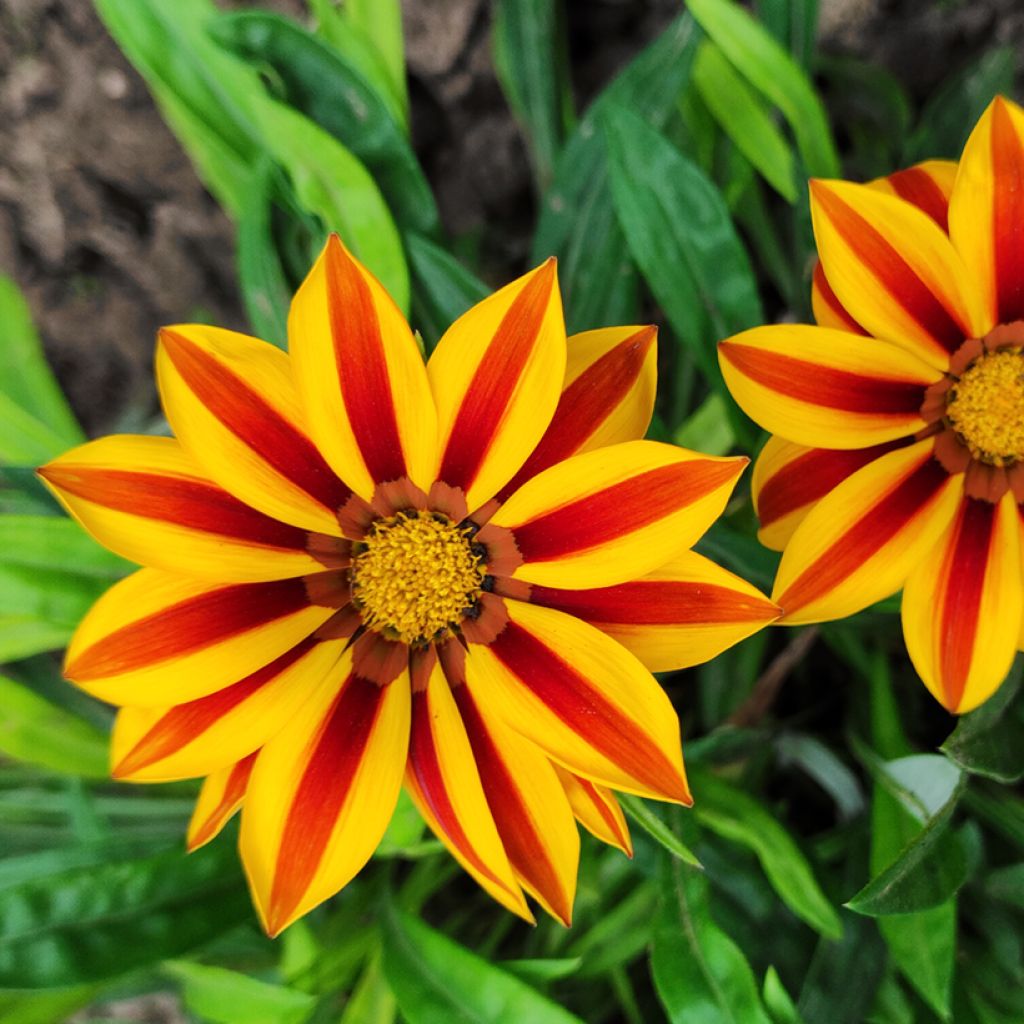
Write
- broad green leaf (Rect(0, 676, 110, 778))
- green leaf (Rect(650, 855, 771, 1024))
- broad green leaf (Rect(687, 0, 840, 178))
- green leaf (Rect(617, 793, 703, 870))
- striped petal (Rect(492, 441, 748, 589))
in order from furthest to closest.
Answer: broad green leaf (Rect(0, 676, 110, 778)) → broad green leaf (Rect(687, 0, 840, 178)) → green leaf (Rect(650, 855, 771, 1024)) → green leaf (Rect(617, 793, 703, 870)) → striped petal (Rect(492, 441, 748, 589))

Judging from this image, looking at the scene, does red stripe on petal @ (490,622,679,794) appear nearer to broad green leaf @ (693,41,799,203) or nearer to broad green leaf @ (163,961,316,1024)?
broad green leaf @ (163,961,316,1024)

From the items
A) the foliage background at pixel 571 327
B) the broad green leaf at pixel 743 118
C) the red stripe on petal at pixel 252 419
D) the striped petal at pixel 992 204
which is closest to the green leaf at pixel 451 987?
the foliage background at pixel 571 327

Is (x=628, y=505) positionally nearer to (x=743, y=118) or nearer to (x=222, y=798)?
(x=222, y=798)

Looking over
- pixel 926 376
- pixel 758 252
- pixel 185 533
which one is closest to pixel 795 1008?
pixel 926 376

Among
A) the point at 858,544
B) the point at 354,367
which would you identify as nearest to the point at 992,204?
the point at 858,544

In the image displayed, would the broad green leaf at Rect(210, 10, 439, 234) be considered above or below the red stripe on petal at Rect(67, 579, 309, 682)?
above

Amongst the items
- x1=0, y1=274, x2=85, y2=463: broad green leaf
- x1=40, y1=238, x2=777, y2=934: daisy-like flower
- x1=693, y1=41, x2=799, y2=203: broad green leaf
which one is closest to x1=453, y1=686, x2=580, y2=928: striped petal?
x1=40, y1=238, x2=777, y2=934: daisy-like flower

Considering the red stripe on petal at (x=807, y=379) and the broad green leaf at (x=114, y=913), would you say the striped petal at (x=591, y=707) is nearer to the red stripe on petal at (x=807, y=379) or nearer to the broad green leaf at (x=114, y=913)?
the red stripe on petal at (x=807, y=379)
